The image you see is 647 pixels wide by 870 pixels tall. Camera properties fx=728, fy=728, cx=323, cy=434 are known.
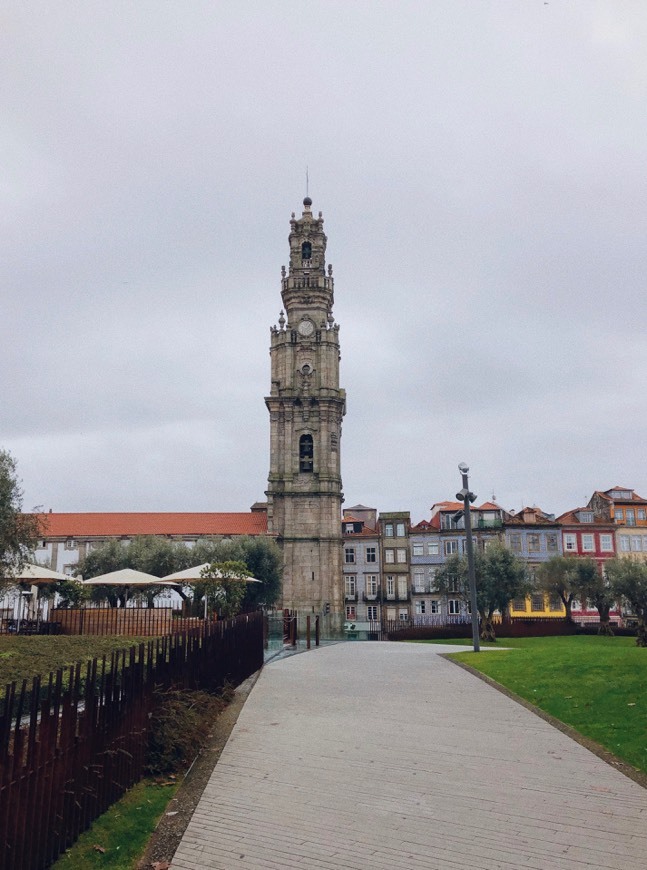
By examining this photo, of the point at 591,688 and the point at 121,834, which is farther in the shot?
the point at 591,688

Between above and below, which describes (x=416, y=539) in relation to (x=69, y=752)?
above

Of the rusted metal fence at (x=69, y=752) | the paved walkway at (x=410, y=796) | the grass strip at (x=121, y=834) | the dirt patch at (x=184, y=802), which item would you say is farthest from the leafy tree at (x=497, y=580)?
the grass strip at (x=121, y=834)

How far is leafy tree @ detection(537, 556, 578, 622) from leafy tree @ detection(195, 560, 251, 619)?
108 ft

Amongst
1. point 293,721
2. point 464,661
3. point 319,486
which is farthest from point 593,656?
point 319,486

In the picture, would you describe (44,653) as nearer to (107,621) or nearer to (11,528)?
(107,621)

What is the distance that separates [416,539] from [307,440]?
49.5 ft

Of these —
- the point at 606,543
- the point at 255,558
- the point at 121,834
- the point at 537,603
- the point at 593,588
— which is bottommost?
the point at 121,834

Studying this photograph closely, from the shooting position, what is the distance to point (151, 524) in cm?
6806

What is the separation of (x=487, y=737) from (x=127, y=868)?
6352 mm

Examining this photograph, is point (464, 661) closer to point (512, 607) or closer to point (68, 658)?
point (68, 658)

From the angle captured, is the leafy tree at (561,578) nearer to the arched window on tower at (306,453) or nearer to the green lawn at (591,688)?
the arched window on tower at (306,453)

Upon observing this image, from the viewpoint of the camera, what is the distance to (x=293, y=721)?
12203 mm

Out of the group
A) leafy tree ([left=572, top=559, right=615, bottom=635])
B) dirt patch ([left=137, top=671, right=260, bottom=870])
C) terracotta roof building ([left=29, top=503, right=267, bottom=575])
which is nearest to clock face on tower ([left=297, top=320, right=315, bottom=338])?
terracotta roof building ([left=29, top=503, right=267, bottom=575])

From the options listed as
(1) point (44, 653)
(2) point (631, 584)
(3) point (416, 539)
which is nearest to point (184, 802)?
(1) point (44, 653)
